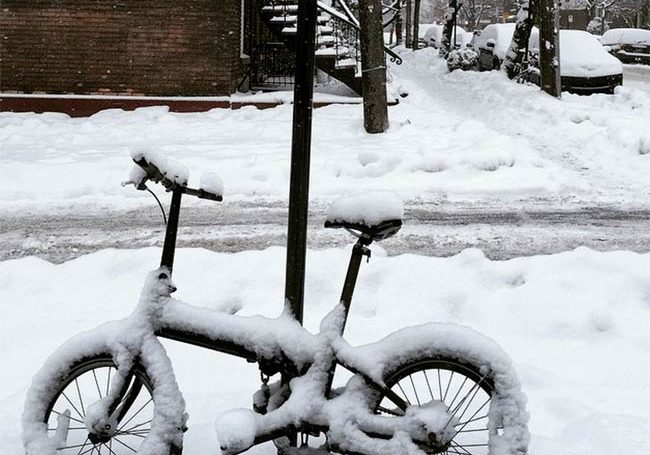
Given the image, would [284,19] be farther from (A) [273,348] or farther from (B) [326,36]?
(A) [273,348]

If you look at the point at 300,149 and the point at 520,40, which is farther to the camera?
the point at 520,40

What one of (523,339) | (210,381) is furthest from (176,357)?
(523,339)

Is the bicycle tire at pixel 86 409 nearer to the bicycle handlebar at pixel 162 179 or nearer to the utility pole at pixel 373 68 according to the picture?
the bicycle handlebar at pixel 162 179

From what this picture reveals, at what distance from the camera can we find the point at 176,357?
429 centimetres

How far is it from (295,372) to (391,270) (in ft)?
9.30

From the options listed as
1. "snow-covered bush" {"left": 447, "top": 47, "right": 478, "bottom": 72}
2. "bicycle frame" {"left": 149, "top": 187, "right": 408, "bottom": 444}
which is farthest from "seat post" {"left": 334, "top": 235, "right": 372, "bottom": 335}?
"snow-covered bush" {"left": 447, "top": 47, "right": 478, "bottom": 72}

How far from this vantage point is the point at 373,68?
38.8 ft

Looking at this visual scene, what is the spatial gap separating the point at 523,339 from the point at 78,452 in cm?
271

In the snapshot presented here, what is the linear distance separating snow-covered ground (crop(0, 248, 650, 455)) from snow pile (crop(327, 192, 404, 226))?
47.1 inches

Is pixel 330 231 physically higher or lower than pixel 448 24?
lower

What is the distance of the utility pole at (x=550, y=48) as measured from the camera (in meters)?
16.2

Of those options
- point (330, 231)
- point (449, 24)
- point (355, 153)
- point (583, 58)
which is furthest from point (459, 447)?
point (449, 24)

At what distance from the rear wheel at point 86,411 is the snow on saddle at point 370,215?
3.33 ft

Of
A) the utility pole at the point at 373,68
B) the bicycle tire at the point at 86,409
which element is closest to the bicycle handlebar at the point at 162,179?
the bicycle tire at the point at 86,409
